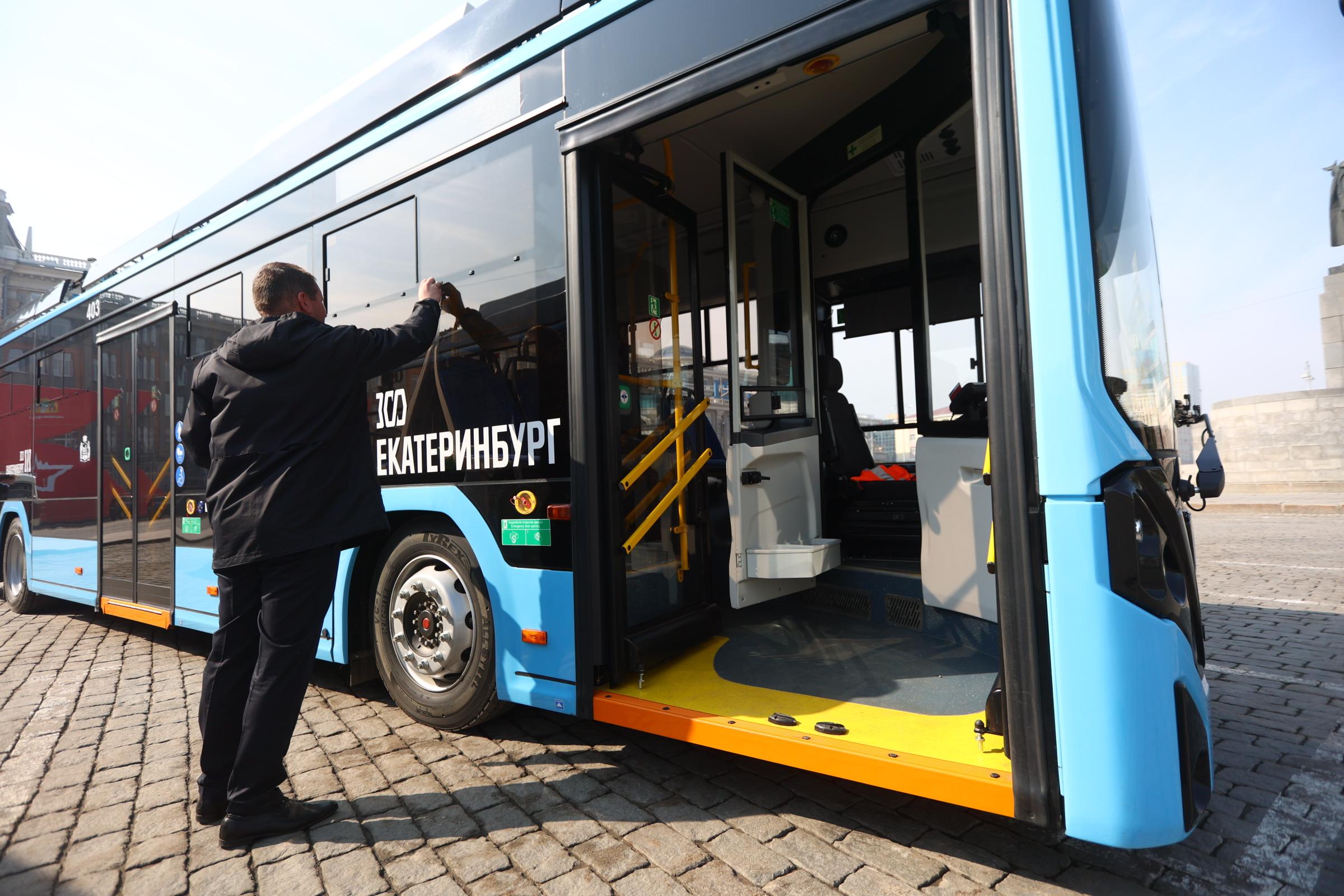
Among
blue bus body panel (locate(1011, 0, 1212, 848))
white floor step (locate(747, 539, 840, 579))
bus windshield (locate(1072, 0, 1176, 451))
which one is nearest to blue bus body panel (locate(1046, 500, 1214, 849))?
blue bus body panel (locate(1011, 0, 1212, 848))

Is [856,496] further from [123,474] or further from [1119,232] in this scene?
[123,474]

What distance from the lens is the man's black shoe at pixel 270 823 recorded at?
8.00 feet

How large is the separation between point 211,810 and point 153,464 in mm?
3320

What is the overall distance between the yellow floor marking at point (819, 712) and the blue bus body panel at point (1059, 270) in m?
0.86

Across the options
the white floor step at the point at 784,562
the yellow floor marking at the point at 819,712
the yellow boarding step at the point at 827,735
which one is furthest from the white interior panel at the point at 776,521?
the yellow boarding step at the point at 827,735

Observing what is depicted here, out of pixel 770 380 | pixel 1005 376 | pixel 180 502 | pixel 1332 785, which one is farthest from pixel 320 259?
pixel 1332 785

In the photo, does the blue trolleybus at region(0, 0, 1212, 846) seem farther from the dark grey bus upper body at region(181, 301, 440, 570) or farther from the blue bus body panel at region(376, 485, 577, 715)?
the dark grey bus upper body at region(181, 301, 440, 570)

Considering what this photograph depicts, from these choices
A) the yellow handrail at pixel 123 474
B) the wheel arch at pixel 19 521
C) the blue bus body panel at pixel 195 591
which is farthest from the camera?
the wheel arch at pixel 19 521

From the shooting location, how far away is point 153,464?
5016mm

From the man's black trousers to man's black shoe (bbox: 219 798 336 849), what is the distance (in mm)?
27

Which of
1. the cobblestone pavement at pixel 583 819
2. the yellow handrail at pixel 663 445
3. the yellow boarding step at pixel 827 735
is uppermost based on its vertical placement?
the yellow handrail at pixel 663 445

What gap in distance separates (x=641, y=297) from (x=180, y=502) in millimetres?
3496

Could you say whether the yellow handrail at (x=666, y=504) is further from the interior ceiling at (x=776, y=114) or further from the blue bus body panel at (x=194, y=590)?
the blue bus body panel at (x=194, y=590)

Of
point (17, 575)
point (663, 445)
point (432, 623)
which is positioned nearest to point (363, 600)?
point (432, 623)
